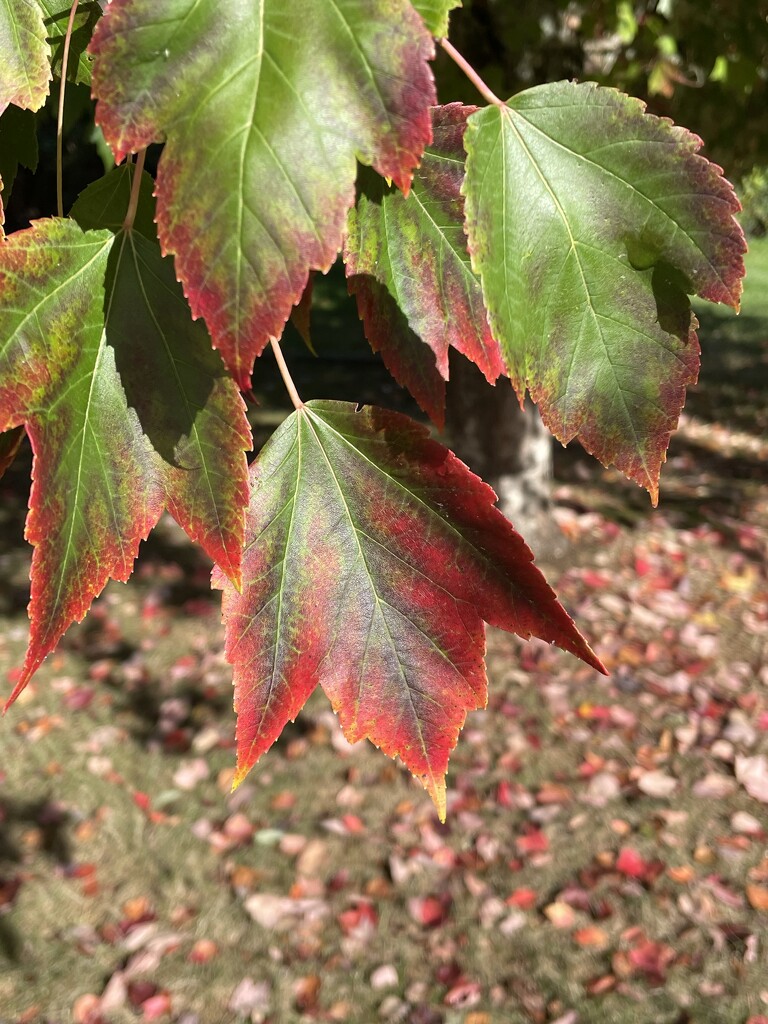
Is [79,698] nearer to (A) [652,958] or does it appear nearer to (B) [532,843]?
(B) [532,843]

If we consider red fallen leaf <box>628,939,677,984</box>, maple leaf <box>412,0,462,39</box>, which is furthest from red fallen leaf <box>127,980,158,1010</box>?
maple leaf <box>412,0,462,39</box>

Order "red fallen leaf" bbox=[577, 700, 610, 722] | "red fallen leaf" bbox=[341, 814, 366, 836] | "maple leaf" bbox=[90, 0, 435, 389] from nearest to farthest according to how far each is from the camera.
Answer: "maple leaf" bbox=[90, 0, 435, 389]
"red fallen leaf" bbox=[341, 814, 366, 836]
"red fallen leaf" bbox=[577, 700, 610, 722]

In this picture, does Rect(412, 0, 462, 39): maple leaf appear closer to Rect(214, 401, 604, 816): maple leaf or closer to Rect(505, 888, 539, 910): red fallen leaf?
Rect(214, 401, 604, 816): maple leaf

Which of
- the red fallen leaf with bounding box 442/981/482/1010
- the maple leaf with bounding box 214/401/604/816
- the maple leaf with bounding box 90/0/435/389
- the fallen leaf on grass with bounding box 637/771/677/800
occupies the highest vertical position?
the maple leaf with bounding box 90/0/435/389

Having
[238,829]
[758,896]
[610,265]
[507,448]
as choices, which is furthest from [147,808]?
[610,265]

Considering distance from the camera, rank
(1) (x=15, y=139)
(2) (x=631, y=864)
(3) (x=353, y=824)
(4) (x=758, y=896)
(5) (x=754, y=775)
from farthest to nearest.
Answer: (5) (x=754, y=775)
(3) (x=353, y=824)
(2) (x=631, y=864)
(4) (x=758, y=896)
(1) (x=15, y=139)

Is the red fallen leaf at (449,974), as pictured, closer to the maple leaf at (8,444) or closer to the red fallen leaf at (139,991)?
the red fallen leaf at (139,991)

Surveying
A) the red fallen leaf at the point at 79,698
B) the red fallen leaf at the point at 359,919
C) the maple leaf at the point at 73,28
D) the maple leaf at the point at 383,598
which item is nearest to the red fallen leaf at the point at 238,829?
the red fallen leaf at the point at 359,919
